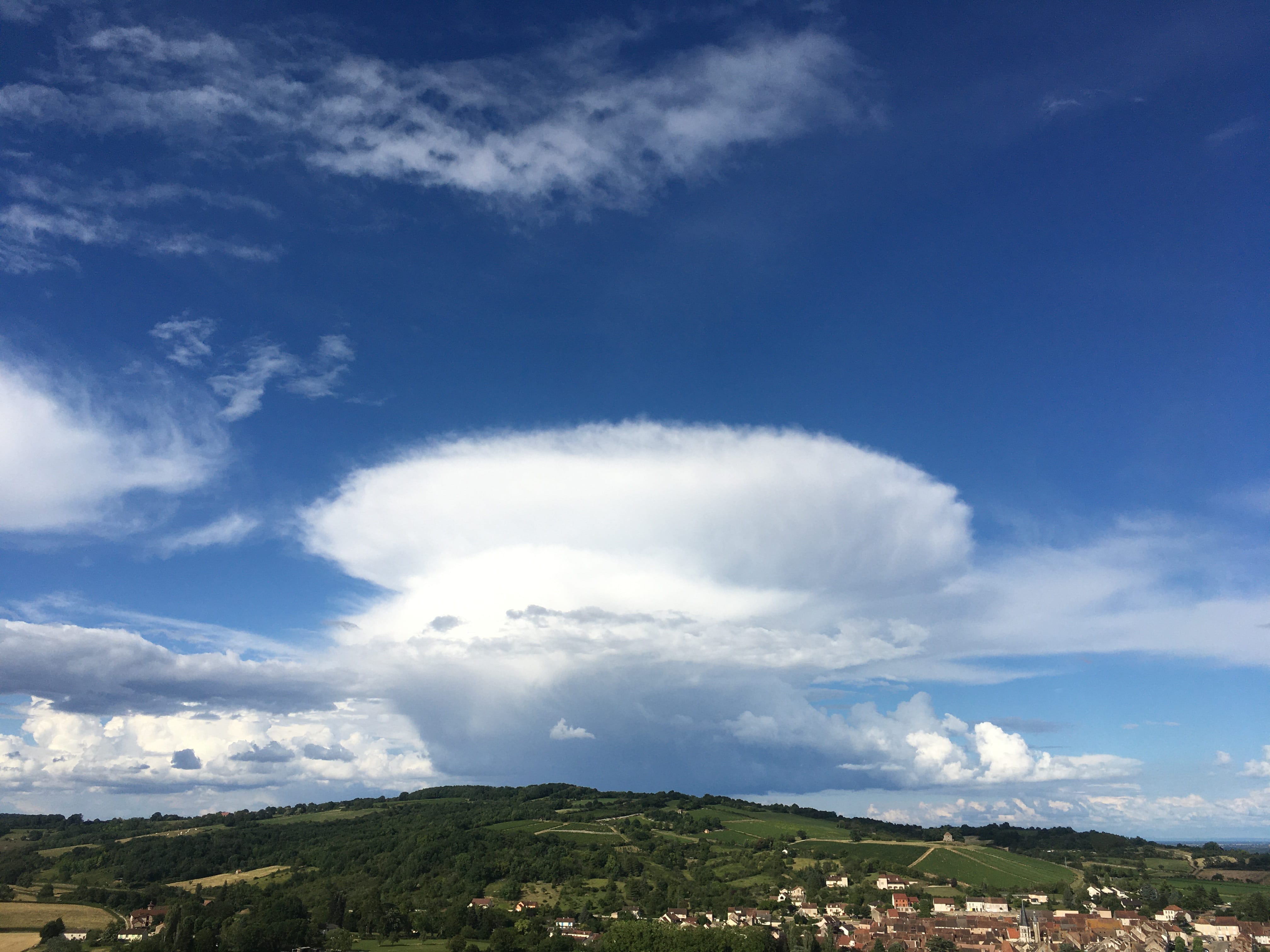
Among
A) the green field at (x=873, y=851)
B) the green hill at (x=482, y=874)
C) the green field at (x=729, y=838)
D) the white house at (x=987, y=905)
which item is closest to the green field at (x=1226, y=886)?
the green hill at (x=482, y=874)

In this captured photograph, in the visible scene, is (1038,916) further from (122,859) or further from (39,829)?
(39,829)

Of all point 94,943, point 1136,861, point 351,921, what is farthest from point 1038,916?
point 94,943

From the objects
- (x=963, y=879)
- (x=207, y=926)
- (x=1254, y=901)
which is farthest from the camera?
(x=963, y=879)

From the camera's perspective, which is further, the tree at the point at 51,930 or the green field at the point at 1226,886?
the green field at the point at 1226,886

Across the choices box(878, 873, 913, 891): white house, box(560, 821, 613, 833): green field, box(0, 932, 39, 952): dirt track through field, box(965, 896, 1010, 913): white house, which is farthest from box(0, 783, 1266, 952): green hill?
box(0, 932, 39, 952): dirt track through field

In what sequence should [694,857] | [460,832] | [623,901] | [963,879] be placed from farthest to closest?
[460,832] → [694,857] → [963,879] → [623,901]

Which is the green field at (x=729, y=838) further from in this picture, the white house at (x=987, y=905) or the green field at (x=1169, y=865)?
the green field at (x=1169, y=865)

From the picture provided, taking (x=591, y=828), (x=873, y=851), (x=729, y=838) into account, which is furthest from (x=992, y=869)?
(x=591, y=828)

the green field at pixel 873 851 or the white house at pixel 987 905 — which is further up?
the green field at pixel 873 851
